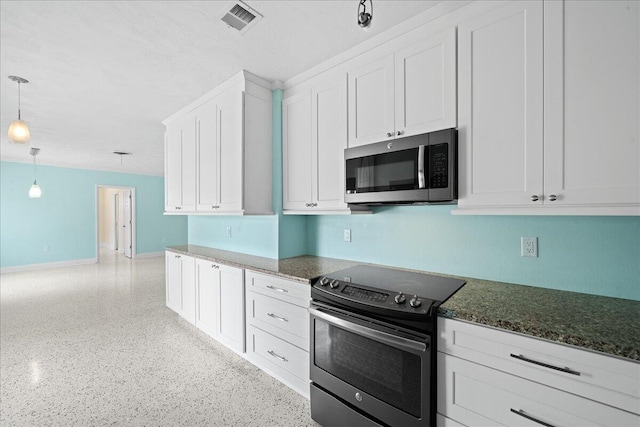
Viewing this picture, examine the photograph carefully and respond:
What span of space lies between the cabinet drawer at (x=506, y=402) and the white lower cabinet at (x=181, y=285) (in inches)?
110

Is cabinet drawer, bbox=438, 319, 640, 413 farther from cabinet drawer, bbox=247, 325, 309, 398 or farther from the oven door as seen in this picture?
cabinet drawer, bbox=247, 325, 309, 398

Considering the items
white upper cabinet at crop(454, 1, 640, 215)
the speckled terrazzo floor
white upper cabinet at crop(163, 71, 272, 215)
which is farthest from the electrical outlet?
white upper cabinet at crop(163, 71, 272, 215)

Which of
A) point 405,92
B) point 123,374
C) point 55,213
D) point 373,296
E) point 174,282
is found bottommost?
point 123,374

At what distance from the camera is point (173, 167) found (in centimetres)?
369

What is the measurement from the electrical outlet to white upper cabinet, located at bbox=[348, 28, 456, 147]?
882 millimetres

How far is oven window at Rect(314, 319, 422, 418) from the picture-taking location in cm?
145

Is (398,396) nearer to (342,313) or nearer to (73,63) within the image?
(342,313)

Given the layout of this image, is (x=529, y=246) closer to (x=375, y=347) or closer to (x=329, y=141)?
(x=375, y=347)

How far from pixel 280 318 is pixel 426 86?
77.5 inches

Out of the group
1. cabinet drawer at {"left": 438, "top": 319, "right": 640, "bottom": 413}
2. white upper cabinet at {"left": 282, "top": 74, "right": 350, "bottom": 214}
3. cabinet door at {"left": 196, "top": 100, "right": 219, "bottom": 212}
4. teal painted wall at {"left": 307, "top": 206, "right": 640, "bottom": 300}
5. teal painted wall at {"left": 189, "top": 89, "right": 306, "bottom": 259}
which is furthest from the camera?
cabinet door at {"left": 196, "top": 100, "right": 219, "bottom": 212}

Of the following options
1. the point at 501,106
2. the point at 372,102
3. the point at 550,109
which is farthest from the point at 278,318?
the point at 550,109

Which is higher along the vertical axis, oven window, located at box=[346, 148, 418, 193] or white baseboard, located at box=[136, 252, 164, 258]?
oven window, located at box=[346, 148, 418, 193]

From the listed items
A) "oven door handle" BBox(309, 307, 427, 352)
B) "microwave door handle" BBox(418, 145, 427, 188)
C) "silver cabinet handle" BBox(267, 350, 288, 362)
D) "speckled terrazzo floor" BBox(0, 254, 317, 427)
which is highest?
"microwave door handle" BBox(418, 145, 427, 188)

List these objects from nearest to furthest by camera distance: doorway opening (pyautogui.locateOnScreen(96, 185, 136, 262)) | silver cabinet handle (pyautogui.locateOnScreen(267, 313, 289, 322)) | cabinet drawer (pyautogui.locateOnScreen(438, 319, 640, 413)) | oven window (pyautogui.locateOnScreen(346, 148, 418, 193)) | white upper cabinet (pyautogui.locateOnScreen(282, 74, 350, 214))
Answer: cabinet drawer (pyautogui.locateOnScreen(438, 319, 640, 413))
oven window (pyautogui.locateOnScreen(346, 148, 418, 193))
silver cabinet handle (pyautogui.locateOnScreen(267, 313, 289, 322))
white upper cabinet (pyautogui.locateOnScreen(282, 74, 350, 214))
doorway opening (pyautogui.locateOnScreen(96, 185, 136, 262))
